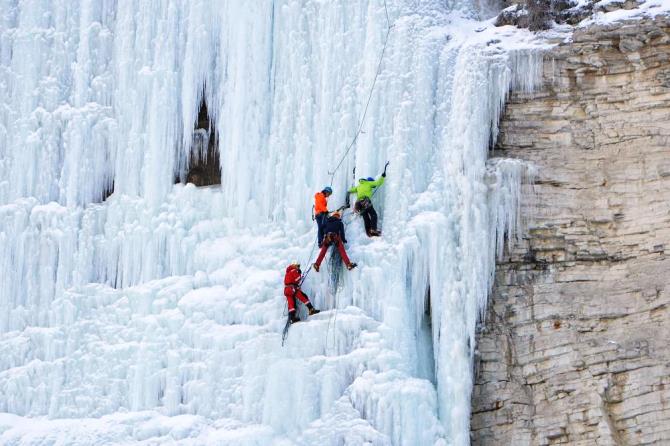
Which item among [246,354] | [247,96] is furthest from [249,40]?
[246,354]

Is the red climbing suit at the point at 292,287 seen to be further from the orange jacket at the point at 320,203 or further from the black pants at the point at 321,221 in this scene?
the orange jacket at the point at 320,203

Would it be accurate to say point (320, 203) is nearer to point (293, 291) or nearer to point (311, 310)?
point (293, 291)

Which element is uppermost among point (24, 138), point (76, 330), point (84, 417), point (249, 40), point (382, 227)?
point (249, 40)

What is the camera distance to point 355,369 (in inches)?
622

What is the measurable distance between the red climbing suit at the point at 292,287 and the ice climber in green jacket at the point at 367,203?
1.00 meters

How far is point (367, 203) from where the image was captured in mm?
16234

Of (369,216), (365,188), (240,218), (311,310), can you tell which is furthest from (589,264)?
(240,218)

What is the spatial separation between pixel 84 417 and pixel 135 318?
1359 millimetres

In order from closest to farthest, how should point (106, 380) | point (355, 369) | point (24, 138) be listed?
point (355, 369)
point (106, 380)
point (24, 138)

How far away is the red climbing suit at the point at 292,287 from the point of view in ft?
52.9

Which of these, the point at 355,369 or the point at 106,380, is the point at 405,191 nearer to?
the point at 355,369

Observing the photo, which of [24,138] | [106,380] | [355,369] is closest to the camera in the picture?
[355,369]

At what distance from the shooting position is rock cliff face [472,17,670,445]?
15625 millimetres

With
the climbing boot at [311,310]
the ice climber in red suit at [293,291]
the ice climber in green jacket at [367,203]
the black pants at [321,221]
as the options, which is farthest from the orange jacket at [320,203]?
the climbing boot at [311,310]
